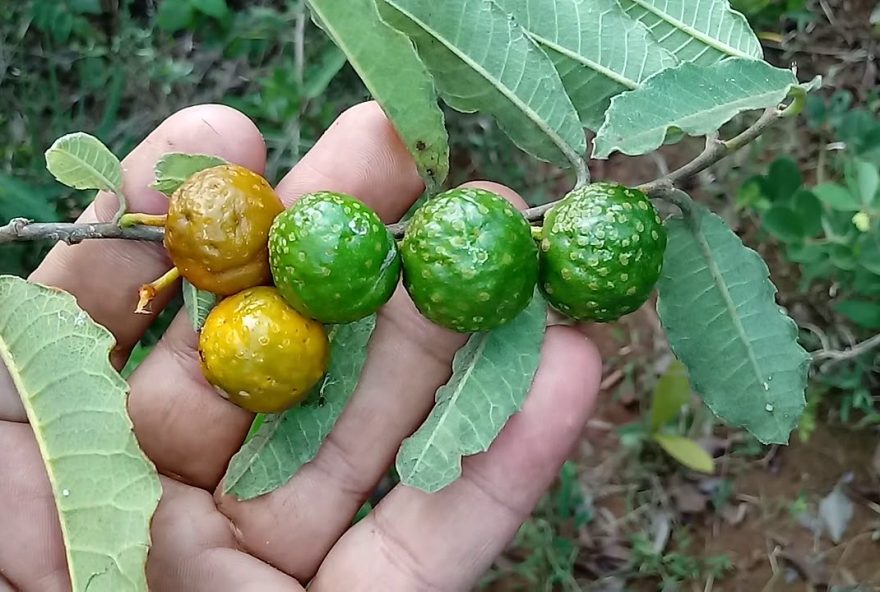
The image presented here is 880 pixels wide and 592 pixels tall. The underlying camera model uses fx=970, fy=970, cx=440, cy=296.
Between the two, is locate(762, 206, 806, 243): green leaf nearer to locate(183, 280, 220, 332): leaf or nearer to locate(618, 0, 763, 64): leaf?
locate(618, 0, 763, 64): leaf

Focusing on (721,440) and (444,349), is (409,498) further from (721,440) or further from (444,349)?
(721,440)

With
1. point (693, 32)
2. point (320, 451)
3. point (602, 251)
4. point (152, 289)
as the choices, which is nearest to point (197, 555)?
point (320, 451)

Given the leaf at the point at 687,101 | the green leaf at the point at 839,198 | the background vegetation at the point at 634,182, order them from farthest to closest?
the background vegetation at the point at 634,182 → the green leaf at the point at 839,198 → the leaf at the point at 687,101

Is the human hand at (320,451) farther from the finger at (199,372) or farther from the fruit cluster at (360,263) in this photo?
the fruit cluster at (360,263)

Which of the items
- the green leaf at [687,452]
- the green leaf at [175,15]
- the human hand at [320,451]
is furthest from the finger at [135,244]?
the green leaf at [687,452]

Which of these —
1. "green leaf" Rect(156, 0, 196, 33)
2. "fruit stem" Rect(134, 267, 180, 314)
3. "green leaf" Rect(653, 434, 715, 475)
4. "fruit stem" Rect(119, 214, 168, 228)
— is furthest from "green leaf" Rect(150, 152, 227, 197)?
"green leaf" Rect(653, 434, 715, 475)

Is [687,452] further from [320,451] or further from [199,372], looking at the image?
[199,372]
